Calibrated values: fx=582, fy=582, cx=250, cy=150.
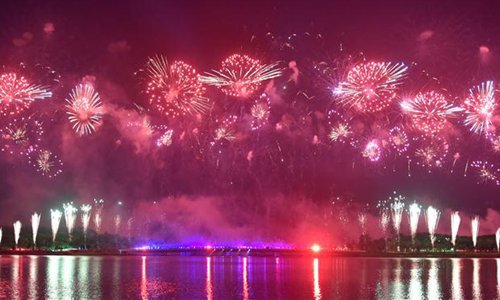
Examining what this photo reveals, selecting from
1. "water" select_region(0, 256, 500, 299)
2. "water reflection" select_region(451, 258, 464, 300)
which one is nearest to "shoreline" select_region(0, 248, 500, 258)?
"water reflection" select_region(451, 258, 464, 300)

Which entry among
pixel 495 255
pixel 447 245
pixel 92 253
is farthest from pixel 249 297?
pixel 447 245

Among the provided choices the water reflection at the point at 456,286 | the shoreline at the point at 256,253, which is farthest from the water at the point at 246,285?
the shoreline at the point at 256,253

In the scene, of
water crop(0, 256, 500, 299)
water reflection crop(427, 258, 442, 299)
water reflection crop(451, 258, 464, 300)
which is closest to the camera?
water crop(0, 256, 500, 299)

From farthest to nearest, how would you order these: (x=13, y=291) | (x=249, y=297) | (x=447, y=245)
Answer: (x=447, y=245) < (x=13, y=291) < (x=249, y=297)

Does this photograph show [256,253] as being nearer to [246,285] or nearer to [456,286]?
[246,285]

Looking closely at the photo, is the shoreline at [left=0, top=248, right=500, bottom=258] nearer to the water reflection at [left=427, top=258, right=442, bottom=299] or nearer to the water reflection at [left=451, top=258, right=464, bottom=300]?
the water reflection at [left=451, top=258, right=464, bottom=300]

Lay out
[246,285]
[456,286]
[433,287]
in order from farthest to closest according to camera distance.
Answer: [456,286], [246,285], [433,287]

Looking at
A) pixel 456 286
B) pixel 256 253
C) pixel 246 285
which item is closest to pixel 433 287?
pixel 456 286

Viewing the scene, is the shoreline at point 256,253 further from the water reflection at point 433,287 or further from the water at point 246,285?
the water reflection at point 433,287

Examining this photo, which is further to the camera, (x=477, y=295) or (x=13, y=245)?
(x=13, y=245)

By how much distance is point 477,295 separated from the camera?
3006 centimetres

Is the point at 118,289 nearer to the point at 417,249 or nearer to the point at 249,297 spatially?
the point at 249,297

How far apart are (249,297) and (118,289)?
7.67m

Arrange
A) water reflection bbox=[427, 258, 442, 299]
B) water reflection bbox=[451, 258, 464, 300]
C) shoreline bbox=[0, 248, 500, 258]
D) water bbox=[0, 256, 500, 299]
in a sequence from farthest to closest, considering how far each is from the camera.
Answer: shoreline bbox=[0, 248, 500, 258], water reflection bbox=[451, 258, 464, 300], water reflection bbox=[427, 258, 442, 299], water bbox=[0, 256, 500, 299]
